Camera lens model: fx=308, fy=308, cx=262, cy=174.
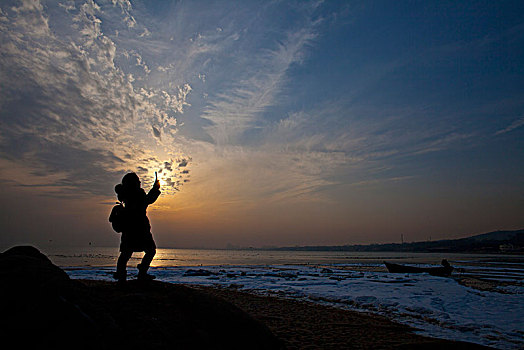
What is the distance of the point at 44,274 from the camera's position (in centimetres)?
367

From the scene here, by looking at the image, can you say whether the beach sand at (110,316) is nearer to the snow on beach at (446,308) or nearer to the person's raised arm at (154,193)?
the person's raised arm at (154,193)

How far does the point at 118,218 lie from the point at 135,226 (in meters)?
0.32

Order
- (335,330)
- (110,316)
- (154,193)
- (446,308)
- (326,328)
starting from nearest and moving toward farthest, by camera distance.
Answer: (110,316)
(154,193)
(335,330)
(326,328)
(446,308)

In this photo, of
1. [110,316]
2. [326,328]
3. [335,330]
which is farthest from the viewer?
[326,328]

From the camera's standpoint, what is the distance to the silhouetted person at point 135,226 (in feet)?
17.9

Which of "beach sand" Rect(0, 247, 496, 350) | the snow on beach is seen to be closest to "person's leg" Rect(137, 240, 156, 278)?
"beach sand" Rect(0, 247, 496, 350)

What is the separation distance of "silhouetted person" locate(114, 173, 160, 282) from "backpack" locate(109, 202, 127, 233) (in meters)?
0.05

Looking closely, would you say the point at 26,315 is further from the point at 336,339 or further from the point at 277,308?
the point at 277,308

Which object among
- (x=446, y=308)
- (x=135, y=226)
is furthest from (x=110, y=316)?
(x=446, y=308)

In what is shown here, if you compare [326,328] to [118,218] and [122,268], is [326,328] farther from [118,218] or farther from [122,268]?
[118,218]

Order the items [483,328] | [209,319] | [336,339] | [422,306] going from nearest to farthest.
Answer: [209,319] → [336,339] → [483,328] → [422,306]

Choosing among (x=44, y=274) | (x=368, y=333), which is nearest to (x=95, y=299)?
(x=44, y=274)

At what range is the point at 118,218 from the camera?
17.9 feet

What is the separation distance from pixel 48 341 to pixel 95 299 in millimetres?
1053
